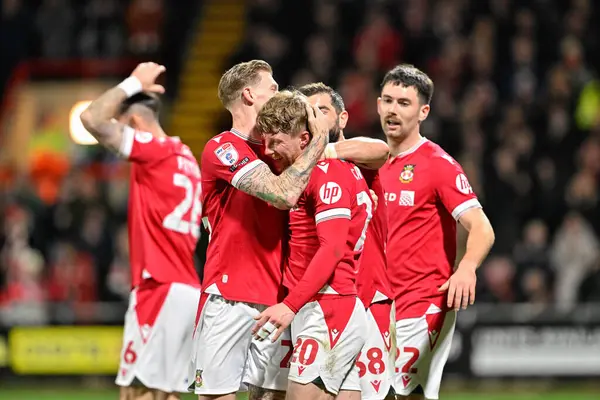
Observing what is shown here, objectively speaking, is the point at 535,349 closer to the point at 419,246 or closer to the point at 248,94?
the point at 419,246

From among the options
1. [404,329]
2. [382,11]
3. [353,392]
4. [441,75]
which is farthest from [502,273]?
[353,392]

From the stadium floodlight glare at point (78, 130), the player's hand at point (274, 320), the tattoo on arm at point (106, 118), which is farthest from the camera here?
the stadium floodlight glare at point (78, 130)

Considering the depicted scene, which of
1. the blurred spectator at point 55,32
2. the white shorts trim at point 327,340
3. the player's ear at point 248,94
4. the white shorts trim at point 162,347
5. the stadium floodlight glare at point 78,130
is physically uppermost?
the blurred spectator at point 55,32

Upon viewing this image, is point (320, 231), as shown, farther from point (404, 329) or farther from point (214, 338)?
point (404, 329)

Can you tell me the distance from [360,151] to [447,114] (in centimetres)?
1076

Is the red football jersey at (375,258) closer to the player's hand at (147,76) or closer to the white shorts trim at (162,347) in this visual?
the white shorts trim at (162,347)

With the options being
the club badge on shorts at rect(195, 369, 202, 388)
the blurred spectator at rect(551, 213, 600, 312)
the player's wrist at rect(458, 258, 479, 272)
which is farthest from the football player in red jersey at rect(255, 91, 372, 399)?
the blurred spectator at rect(551, 213, 600, 312)

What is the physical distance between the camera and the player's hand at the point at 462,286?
23.0 ft

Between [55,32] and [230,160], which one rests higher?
[55,32]

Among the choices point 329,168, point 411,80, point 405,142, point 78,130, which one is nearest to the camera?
point 329,168

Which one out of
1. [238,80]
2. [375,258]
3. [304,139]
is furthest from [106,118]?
[375,258]

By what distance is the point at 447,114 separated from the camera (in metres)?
17.4

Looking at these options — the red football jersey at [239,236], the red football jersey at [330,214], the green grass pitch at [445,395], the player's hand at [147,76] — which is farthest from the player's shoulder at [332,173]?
the green grass pitch at [445,395]

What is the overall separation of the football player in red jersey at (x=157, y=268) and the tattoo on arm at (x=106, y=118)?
3.6 inches
